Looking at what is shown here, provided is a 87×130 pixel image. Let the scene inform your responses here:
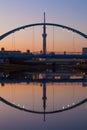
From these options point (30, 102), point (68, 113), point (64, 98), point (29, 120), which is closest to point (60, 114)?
point (68, 113)

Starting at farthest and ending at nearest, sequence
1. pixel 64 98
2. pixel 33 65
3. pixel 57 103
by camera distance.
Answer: pixel 33 65
pixel 64 98
pixel 57 103

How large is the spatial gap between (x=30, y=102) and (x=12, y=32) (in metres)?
51.1

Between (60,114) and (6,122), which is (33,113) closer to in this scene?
(60,114)

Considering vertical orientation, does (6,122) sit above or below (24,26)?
below

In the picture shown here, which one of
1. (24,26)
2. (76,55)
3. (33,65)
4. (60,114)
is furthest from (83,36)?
(60,114)

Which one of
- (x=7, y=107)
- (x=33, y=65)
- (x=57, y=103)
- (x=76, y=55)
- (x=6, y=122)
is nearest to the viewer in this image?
(x=6, y=122)

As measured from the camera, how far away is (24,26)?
70625mm

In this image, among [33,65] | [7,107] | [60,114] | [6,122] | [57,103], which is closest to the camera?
[6,122]

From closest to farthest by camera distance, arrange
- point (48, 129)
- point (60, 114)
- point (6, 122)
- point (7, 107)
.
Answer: point (48, 129)
point (6, 122)
point (60, 114)
point (7, 107)

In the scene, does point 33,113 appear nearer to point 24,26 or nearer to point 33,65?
point 24,26

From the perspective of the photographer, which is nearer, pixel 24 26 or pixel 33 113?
pixel 33 113

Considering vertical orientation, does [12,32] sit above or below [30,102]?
above

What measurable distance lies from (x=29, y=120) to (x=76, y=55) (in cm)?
5545

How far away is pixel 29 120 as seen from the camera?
14.8 m
